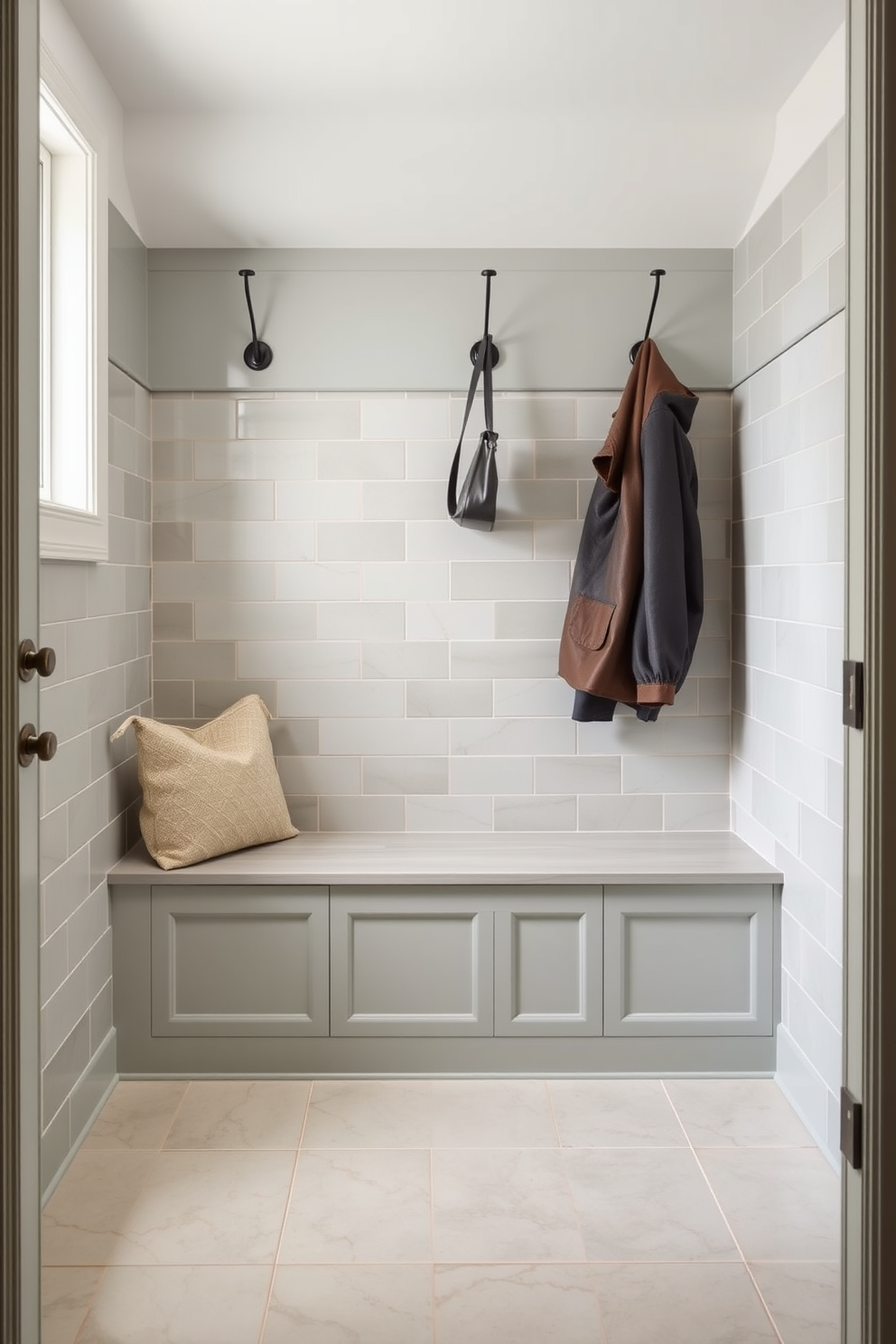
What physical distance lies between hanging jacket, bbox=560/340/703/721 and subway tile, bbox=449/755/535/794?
0.28 m

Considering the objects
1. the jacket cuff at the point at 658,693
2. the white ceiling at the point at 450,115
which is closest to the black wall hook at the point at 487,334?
the white ceiling at the point at 450,115

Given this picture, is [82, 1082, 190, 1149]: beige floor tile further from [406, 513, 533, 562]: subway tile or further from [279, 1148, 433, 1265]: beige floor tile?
[406, 513, 533, 562]: subway tile

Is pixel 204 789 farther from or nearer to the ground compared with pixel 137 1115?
farther from the ground

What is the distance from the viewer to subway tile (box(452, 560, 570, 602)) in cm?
314

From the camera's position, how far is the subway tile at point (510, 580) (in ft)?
10.3

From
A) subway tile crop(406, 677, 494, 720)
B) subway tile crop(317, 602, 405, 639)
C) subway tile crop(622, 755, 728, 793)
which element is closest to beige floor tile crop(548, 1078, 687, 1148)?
subway tile crop(622, 755, 728, 793)

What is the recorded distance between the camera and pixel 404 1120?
2547 millimetres

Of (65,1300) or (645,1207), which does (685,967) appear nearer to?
(645,1207)

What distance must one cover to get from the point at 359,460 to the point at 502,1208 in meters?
1.99

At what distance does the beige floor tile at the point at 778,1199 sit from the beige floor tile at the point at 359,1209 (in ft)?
2.03

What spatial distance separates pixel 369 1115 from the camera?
8.46 feet

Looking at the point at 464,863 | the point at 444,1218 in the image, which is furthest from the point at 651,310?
the point at 444,1218

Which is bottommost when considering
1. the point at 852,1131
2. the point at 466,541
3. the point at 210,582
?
the point at 852,1131

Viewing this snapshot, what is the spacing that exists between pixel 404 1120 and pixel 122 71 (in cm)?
261
